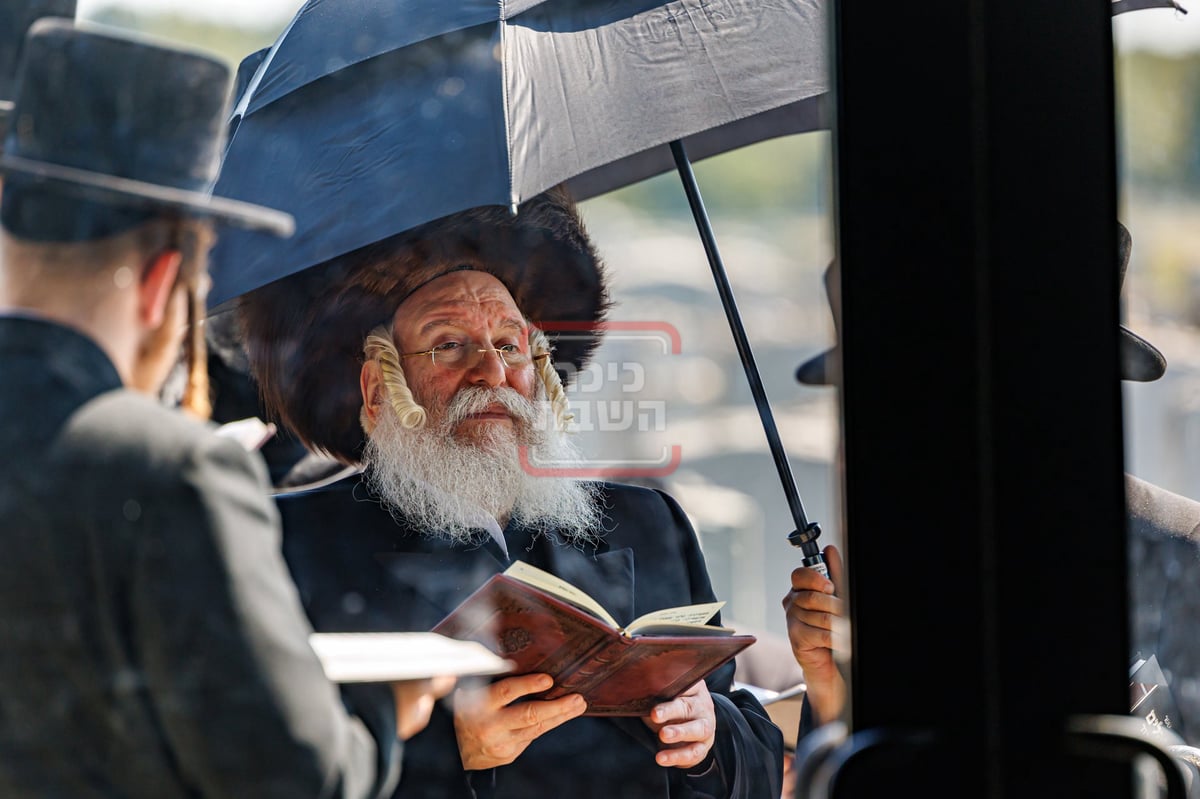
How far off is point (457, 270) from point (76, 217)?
1.46 ft

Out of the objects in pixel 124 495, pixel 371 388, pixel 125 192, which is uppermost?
pixel 125 192

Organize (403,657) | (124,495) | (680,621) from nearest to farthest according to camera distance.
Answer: (124,495), (403,657), (680,621)

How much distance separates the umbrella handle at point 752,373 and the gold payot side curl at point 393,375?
42 centimetres

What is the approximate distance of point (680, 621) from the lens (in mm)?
1458

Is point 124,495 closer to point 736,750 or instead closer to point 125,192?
point 125,192

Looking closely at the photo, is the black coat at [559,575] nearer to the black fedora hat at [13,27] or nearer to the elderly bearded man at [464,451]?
the elderly bearded man at [464,451]

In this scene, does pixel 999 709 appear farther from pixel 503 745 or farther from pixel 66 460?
pixel 66 460

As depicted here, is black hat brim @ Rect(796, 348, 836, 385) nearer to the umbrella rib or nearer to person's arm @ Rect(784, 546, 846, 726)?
person's arm @ Rect(784, 546, 846, 726)

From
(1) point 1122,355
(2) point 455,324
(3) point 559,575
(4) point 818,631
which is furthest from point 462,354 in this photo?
(1) point 1122,355

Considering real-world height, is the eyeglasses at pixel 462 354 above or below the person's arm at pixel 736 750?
above

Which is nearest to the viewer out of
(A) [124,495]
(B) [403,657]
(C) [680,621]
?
(A) [124,495]

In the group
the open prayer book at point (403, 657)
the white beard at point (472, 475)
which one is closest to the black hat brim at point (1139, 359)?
the white beard at point (472, 475)

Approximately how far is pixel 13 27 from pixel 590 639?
1.00 metres

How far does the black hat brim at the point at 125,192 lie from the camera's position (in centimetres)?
124
